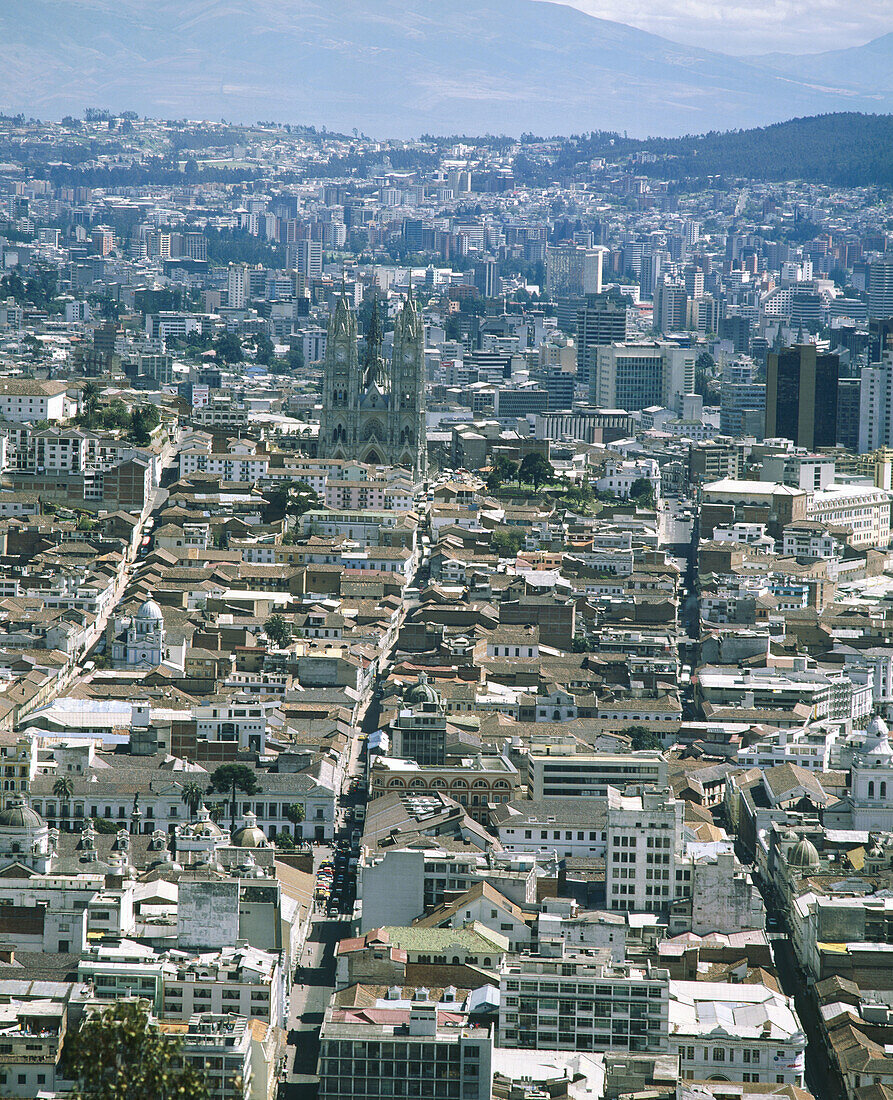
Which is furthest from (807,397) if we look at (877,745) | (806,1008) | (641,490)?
(806,1008)

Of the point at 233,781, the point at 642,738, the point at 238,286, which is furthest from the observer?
the point at 238,286

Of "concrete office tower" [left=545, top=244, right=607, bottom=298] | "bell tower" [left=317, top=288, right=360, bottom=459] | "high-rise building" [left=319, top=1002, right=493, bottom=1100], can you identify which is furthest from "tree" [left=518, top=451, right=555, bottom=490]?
"concrete office tower" [left=545, top=244, right=607, bottom=298]

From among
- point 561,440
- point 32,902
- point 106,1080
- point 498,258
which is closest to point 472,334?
point 561,440

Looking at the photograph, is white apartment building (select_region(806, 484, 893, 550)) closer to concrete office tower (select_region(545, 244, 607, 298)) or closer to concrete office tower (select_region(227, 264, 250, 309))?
concrete office tower (select_region(227, 264, 250, 309))

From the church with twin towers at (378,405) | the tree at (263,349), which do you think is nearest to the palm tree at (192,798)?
the church with twin towers at (378,405)

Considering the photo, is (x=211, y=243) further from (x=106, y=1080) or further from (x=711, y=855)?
(x=106, y=1080)

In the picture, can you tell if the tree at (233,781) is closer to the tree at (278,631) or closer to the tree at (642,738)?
the tree at (642,738)

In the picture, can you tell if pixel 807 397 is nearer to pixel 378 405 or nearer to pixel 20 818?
pixel 378 405
